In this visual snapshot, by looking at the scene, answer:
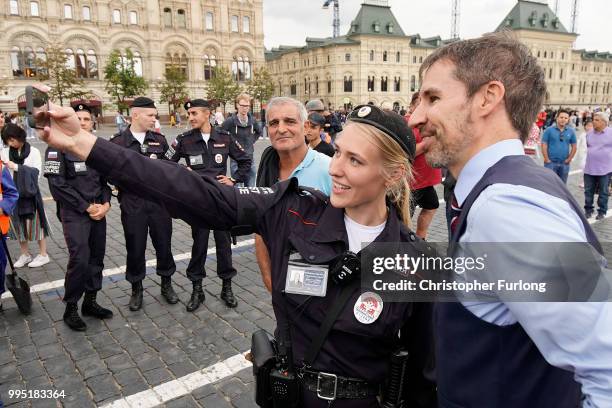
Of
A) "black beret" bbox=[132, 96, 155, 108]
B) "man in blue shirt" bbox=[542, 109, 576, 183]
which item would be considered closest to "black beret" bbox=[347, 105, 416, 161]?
"black beret" bbox=[132, 96, 155, 108]

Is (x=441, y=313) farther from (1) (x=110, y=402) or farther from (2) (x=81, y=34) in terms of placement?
(2) (x=81, y=34)

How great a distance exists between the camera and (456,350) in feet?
4.09

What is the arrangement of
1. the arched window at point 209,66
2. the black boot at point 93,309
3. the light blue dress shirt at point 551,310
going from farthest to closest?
1. the arched window at point 209,66
2. the black boot at point 93,309
3. the light blue dress shirt at point 551,310

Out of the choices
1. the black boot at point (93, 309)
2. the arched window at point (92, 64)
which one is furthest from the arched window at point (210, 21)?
the black boot at point (93, 309)

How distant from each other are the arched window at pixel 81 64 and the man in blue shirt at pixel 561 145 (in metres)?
50.6

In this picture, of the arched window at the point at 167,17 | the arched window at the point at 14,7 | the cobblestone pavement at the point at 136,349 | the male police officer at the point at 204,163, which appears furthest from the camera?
the arched window at the point at 167,17

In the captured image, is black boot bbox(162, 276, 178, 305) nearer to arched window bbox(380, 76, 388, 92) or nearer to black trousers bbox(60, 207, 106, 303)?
black trousers bbox(60, 207, 106, 303)

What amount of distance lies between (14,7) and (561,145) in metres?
53.5

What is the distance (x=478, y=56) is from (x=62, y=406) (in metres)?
3.70

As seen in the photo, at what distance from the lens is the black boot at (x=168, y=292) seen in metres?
5.01

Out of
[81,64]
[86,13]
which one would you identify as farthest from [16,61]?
[86,13]

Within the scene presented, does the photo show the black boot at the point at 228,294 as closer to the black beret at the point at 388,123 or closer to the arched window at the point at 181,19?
the black beret at the point at 388,123

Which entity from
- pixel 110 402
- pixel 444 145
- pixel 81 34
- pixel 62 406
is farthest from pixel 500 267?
pixel 81 34

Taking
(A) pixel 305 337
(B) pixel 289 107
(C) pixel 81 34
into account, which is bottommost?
(A) pixel 305 337
